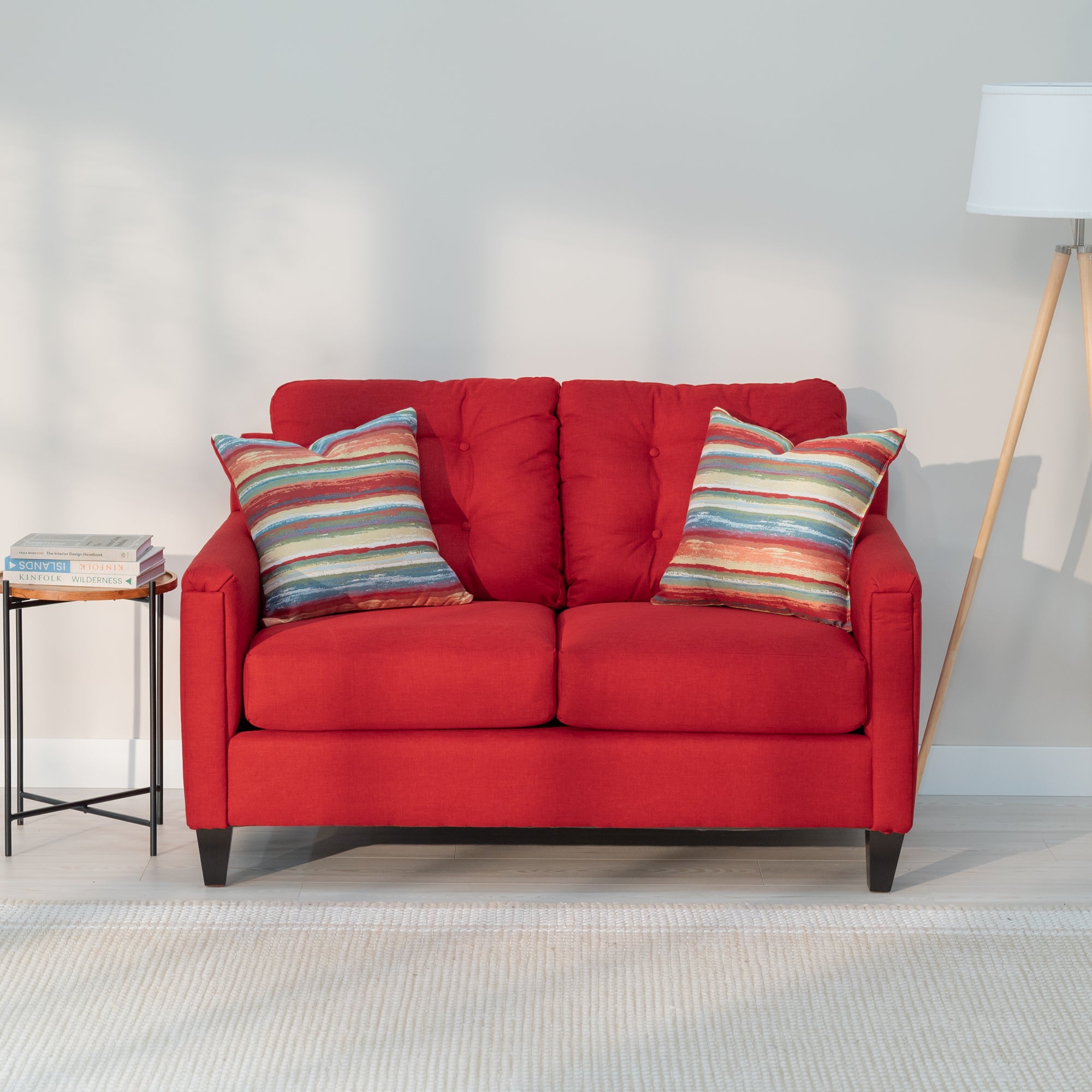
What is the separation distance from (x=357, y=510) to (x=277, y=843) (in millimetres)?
776

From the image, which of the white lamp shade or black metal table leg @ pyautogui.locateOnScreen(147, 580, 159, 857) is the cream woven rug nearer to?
black metal table leg @ pyautogui.locateOnScreen(147, 580, 159, 857)

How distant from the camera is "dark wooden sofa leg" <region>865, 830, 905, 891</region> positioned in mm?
2500

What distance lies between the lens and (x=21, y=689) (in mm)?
2844

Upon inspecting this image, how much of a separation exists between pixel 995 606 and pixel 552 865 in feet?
4.63

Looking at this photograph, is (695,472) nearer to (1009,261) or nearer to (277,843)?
(1009,261)

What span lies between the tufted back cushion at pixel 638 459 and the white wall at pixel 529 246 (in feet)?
0.78

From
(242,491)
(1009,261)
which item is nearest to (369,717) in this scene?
(242,491)

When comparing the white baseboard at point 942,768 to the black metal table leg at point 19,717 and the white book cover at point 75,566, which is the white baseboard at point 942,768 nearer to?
the black metal table leg at point 19,717

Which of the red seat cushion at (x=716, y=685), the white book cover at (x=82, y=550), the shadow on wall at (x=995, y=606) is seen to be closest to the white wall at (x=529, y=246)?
the shadow on wall at (x=995, y=606)

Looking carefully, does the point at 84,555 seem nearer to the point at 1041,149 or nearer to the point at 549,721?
the point at 549,721

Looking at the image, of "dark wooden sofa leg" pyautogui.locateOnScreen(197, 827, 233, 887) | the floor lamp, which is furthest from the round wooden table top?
the floor lamp

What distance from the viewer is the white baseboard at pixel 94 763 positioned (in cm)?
323

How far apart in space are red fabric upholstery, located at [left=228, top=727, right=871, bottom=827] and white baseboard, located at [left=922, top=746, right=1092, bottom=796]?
0.87 metres

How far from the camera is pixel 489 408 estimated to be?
3002 millimetres
